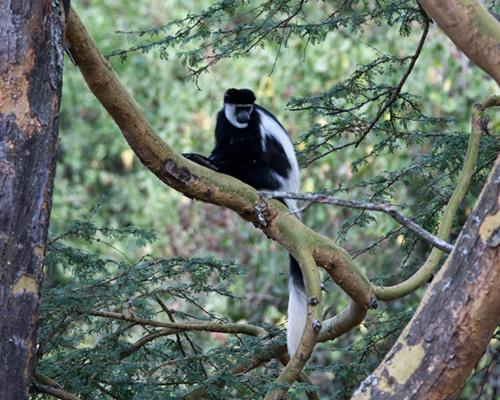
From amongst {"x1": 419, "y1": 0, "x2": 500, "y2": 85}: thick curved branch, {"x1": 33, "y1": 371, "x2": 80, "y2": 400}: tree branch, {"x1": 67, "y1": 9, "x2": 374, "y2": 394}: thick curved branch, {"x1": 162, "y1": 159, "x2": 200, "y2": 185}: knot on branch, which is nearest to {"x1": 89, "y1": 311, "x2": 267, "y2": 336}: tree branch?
{"x1": 67, "y1": 9, "x2": 374, "y2": 394}: thick curved branch

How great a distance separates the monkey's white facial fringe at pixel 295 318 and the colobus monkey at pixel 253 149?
0.28 ft

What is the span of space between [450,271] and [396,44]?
13.3 ft

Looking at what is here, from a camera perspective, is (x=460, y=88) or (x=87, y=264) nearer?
(x=87, y=264)

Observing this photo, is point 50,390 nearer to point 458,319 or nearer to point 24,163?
point 24,163

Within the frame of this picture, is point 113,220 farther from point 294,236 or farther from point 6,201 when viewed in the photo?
point 6,201

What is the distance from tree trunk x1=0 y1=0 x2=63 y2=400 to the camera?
1.38 m

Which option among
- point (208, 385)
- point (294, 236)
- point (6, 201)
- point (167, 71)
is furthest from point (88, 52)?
point (167, 71)

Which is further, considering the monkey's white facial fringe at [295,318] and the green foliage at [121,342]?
the monkey's white facial fringe at [295,318]

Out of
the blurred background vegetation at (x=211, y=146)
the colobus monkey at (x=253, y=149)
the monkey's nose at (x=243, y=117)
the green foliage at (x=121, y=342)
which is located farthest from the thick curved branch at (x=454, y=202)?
the blurred background vegetation at (x=211, y=146)

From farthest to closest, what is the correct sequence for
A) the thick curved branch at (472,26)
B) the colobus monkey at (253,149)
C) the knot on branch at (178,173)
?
the colobus monkey at (253,149) → the knot on branch at (178,173) → the thick curved branch at (472,26)

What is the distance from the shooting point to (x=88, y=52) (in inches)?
67.2

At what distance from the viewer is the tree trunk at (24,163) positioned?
1.38 m

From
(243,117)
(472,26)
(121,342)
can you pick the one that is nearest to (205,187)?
(121,342)

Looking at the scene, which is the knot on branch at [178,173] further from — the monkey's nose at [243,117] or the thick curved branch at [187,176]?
the monkey's nose at [243,117]
